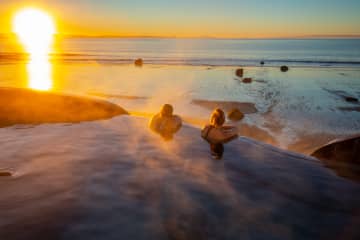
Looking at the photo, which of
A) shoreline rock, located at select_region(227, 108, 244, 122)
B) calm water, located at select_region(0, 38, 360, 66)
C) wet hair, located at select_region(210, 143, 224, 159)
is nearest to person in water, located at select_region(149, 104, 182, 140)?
wet hair, located at select_region(210, 143, 224, 159)

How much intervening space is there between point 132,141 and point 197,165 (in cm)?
227

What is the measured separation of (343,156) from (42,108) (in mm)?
8663

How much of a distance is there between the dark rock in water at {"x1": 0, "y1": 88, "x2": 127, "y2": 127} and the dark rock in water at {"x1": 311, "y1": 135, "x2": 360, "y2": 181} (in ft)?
22.4

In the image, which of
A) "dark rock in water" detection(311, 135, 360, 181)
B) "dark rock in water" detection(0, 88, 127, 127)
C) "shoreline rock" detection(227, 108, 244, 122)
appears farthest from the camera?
"shoreline rock" detection(227, 108, 244, 122)

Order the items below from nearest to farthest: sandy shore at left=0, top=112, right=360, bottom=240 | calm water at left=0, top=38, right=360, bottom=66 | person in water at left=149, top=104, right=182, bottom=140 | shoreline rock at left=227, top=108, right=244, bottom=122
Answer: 1. sandy shore at left=0, top=112, right=360, bottom=240
2. person in water at left=149, top=104, right=182, bottom=140
3. shoreline rock at left=227, top=108, right=244, bottom=122
4. calm water at left=0, top=38, right=360, bottom=66

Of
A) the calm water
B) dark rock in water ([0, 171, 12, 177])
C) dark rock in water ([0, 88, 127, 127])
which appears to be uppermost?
the calm water

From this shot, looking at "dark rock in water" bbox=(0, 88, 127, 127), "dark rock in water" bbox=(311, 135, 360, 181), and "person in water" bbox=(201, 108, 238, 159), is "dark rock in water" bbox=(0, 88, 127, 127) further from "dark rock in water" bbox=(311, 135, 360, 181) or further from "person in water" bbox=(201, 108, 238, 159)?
"dark rock in water" bbox=(311, 135, 360, 181)

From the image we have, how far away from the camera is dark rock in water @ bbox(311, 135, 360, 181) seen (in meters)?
6.57

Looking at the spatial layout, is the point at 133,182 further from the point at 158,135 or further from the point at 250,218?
the point at 158,135

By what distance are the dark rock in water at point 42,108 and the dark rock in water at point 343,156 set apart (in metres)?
6.84

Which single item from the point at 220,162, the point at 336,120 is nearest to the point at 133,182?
the point at 220,162

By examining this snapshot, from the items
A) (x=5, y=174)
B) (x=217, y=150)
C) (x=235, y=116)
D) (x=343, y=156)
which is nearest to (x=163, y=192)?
(x=217, y=150)

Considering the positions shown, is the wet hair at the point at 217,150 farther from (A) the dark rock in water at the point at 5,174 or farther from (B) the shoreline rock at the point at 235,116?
(B) the shoreline rock at the point at 235,116

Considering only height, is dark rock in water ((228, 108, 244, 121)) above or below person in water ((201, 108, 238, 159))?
below
